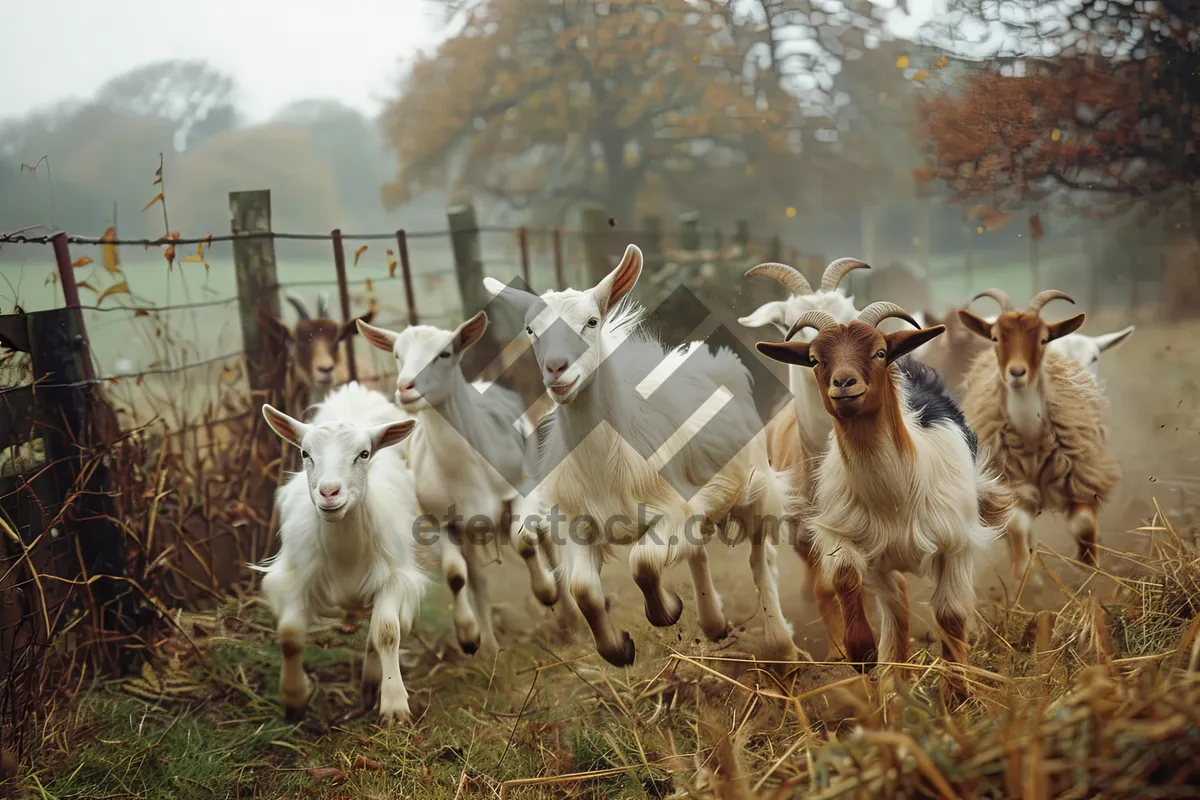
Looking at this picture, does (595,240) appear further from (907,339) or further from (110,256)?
(907,339)

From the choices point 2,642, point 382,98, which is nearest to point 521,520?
point 2,642

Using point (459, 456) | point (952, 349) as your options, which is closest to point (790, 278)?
point (952, 349)

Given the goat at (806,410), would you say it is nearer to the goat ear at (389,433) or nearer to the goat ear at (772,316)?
the goat ear at (772,316)

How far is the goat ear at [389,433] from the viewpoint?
423 centimetres

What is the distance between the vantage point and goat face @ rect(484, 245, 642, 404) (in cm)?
357

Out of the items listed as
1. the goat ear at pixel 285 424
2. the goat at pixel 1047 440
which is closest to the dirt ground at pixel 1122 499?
the goat at pixel 1047 440

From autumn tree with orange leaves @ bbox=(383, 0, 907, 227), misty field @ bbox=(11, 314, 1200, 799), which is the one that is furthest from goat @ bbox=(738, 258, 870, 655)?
autumn tree with orange leaves @ bbox=(383, 0, 907, 227)

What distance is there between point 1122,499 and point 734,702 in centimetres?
260

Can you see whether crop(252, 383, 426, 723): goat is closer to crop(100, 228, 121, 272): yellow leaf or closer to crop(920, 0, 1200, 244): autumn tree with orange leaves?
crop(100, 228, 121, 272): yellow leaf

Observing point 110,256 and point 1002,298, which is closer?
point 1002,298

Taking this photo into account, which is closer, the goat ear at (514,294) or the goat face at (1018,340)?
the goat ear at (514,294)

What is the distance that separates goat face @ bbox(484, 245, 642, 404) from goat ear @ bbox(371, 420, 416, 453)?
900mm

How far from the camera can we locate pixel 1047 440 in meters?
4.78

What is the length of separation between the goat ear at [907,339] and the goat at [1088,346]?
207 cm
